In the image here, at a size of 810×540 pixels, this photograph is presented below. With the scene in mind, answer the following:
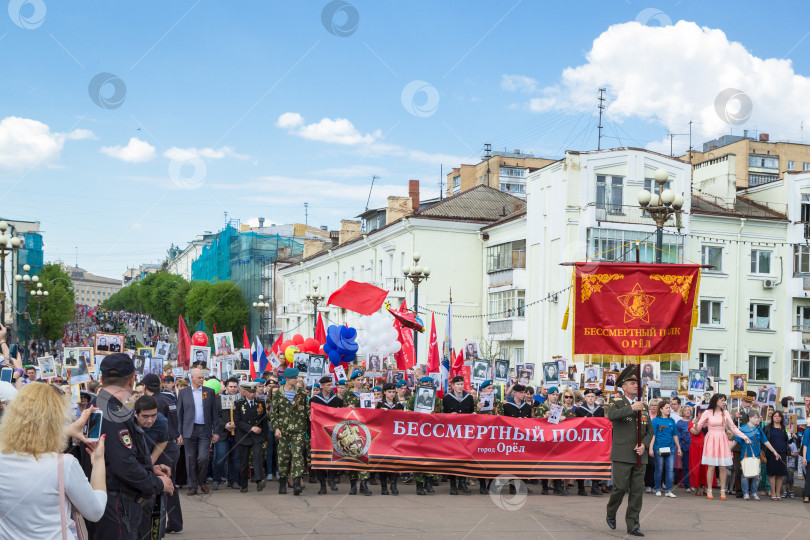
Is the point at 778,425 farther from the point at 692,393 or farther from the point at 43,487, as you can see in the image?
the point at 43,487

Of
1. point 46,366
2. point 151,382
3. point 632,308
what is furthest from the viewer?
point 46,366

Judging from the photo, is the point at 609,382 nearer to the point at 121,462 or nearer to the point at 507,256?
the point at 121,462

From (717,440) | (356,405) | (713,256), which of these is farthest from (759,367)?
(356,405)

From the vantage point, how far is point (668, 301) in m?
13.0

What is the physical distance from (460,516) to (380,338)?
13731mm

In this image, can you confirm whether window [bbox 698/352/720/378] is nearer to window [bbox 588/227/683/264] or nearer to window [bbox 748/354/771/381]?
window [bbox 748/354/771/381]

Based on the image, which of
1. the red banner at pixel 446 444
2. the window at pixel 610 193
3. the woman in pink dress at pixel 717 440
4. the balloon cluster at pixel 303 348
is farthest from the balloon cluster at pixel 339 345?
the window at pixel 610 193

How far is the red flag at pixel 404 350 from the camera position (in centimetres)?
2625

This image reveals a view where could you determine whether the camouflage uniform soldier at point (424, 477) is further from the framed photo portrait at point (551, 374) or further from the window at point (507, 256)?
the window at point (507, 256)

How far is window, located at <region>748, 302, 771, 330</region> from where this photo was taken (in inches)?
1766

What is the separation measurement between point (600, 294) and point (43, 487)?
979 centimetres

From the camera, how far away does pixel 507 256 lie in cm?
4769

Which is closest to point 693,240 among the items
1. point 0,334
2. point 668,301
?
point 668,301

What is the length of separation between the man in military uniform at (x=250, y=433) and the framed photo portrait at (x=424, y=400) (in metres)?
2.56
